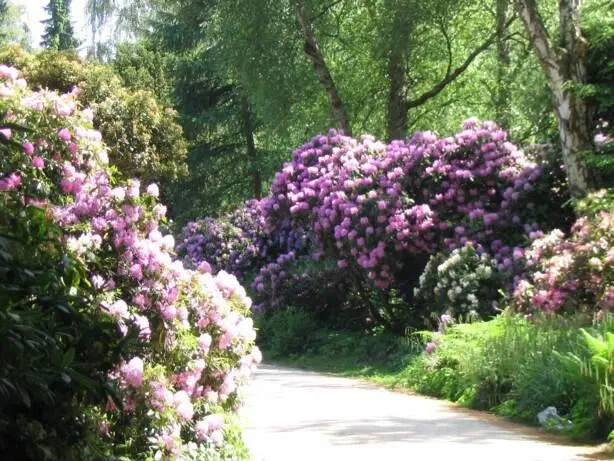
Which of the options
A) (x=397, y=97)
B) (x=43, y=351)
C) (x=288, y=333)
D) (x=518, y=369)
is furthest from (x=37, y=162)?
(x=397, y=97)

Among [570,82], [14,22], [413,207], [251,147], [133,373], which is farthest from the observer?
[14,22]

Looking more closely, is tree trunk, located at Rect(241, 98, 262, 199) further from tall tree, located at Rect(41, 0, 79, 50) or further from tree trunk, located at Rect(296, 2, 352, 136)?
tall tree, located at Rect(41, 0, 79, 50)

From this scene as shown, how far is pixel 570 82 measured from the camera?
13.1 metres

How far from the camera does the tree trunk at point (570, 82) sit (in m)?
13.2

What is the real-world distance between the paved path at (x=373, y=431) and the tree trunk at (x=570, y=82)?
449cm

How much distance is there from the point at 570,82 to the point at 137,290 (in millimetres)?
8610

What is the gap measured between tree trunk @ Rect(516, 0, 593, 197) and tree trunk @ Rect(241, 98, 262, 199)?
65.6 ft

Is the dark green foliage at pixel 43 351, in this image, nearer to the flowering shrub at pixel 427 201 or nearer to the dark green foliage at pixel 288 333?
the flowering shrub at pixel 427 201

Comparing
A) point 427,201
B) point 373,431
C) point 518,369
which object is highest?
point 427,201

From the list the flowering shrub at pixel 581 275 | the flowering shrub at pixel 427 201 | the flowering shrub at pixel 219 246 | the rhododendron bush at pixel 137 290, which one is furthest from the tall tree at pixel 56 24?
the rhododendron bush at pixel 137 290

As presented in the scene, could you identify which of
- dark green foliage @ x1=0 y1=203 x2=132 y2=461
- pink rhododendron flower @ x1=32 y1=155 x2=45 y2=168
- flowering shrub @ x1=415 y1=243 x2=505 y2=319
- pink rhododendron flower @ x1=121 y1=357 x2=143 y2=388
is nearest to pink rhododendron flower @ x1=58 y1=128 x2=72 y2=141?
pink rhododendron flower @ x1=32 y1=155 x2=45 y2=168

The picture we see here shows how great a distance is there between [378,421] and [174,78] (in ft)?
92.2

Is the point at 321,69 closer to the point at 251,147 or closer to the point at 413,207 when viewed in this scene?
the point at 413,207

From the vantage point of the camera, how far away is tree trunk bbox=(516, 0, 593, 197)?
13.2m
